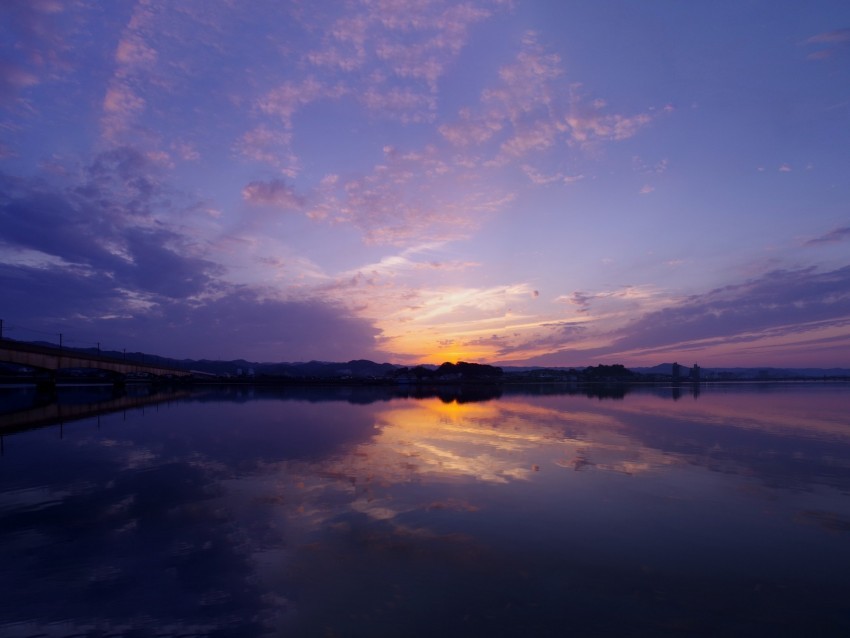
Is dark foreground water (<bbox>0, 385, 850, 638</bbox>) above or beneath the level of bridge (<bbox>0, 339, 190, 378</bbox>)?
beneath

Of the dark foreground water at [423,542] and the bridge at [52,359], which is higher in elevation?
the bridge at [52,359]

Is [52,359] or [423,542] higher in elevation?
[52,359]

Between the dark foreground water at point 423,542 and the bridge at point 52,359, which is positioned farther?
the bridge at point 52,359

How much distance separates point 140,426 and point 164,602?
26.1 meters

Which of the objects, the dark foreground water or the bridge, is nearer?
the dark foreground water

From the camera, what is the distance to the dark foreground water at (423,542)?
23.5 ft

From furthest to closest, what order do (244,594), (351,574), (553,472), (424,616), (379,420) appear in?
(379,420), (553,472), (351,574), (244,594), (424,616)

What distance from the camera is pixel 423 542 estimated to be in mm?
10133

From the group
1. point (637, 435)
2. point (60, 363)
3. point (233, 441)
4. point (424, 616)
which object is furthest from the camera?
point (60, 363)

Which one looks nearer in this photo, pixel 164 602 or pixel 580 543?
pixel 164 602

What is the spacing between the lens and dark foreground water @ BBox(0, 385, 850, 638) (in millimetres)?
7172

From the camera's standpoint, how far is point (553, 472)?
16.7 meters

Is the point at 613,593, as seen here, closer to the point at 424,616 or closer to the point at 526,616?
the point at 526,616

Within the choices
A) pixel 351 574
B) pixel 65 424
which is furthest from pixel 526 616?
pixel 65 424
